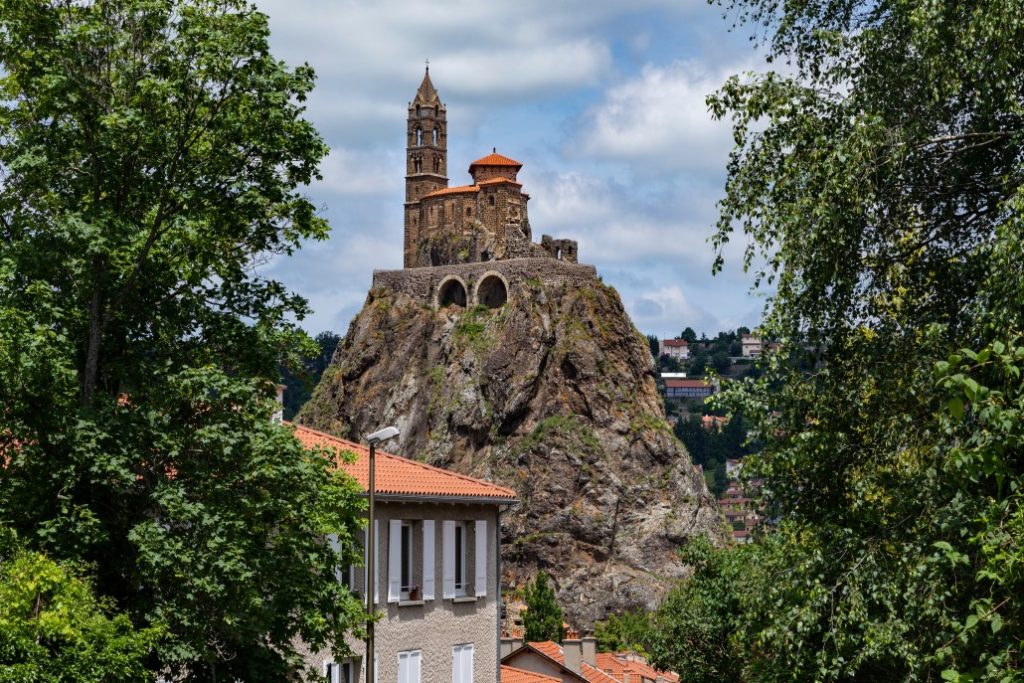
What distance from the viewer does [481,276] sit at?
476 feet

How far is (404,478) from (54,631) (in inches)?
636

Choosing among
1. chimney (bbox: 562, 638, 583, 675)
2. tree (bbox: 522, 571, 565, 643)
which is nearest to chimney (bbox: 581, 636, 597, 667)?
chimney (bbox: 562, 638, 583, 675)

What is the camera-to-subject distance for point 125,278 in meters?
20.8

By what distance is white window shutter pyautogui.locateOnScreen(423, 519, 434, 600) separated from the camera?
3369cm

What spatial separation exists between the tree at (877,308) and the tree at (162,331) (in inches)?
275

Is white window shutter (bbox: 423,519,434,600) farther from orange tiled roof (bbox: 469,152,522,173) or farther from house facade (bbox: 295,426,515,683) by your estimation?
orange tiled roof (bbox: 469,152,522,173)

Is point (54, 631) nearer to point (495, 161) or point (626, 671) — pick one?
point (626, 671)

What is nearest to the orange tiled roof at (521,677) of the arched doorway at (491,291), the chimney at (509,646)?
the chimney at (509,646)

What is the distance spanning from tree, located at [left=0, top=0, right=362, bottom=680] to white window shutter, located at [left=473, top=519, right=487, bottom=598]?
1350 cm

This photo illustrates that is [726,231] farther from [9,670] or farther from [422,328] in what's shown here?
[422,328]

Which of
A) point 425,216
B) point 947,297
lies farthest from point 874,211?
point 425,216

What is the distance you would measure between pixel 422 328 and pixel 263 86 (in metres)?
125

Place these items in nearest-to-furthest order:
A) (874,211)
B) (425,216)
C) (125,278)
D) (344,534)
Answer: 1. (874,211)
2. (125,278)
3. (344,534)
4. (425,216)

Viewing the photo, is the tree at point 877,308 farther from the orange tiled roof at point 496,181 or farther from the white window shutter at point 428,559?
the orange tiled roof at point 496,181
